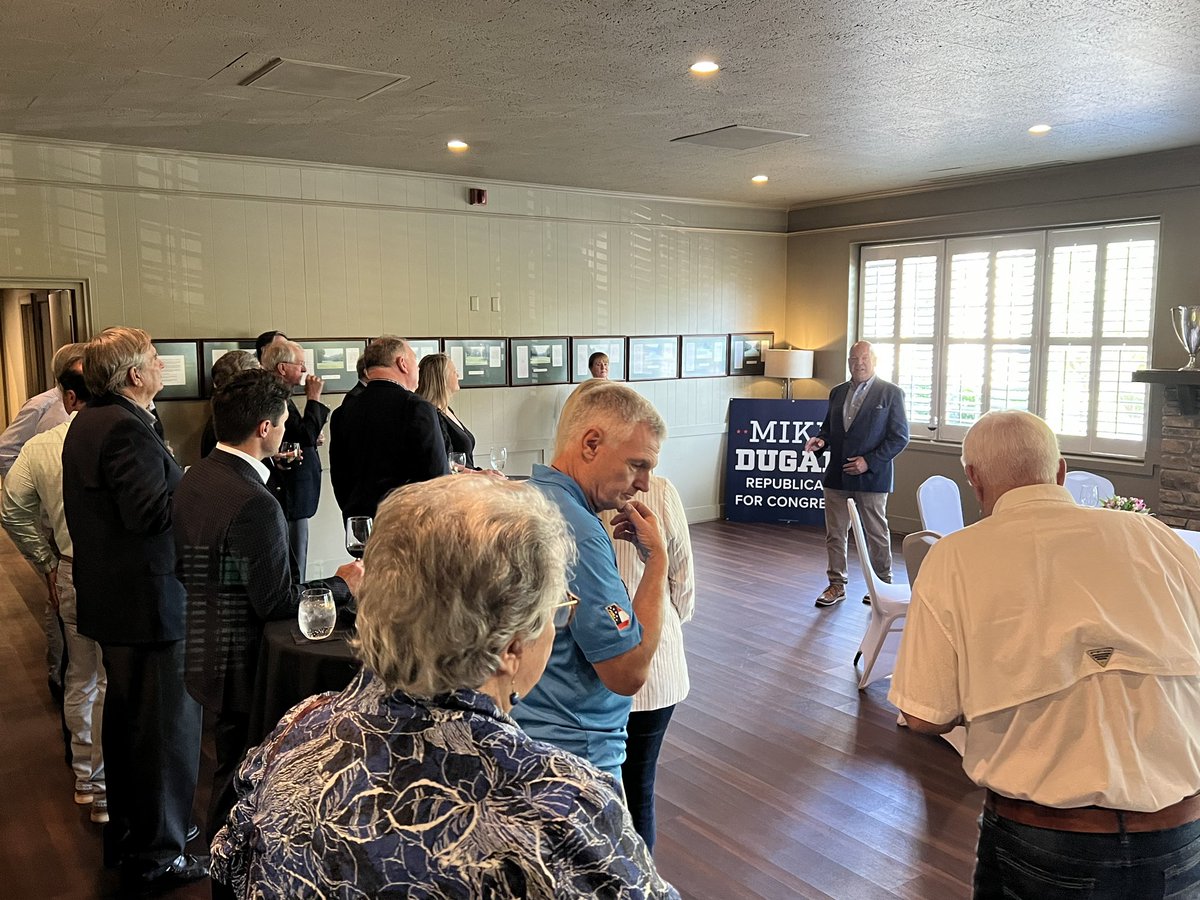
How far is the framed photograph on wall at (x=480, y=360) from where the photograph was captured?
7.22m

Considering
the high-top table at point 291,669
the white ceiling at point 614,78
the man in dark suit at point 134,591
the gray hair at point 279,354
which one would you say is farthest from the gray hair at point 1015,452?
the gray hair at point 279,354

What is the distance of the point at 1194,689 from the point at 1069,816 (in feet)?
1.08

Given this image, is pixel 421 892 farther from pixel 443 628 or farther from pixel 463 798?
pixel 443 628

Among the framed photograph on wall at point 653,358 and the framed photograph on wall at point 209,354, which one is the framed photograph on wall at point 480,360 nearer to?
the framed photograph on wall at point 653,358

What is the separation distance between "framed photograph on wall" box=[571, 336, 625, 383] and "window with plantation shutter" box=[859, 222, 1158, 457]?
7.78ft

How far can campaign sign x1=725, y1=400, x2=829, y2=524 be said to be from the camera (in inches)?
340

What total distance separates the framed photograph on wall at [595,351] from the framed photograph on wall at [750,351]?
4.49ft

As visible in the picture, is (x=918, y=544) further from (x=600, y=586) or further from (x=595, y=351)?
(x=595, y=351)

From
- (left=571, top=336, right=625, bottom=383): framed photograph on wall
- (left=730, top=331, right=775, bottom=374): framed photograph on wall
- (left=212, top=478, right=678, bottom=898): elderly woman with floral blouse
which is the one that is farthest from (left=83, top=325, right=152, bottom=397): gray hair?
(left=730, top=331, right=775, bottom=374): framed photograph on wall

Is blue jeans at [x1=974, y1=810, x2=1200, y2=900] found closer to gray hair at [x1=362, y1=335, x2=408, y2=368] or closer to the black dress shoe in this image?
the black dress shoe

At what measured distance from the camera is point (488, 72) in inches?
164

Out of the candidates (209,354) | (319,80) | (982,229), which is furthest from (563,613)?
(982,229)

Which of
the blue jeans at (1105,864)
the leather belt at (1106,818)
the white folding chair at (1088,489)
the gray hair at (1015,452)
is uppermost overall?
the gray hair at (1015,452)

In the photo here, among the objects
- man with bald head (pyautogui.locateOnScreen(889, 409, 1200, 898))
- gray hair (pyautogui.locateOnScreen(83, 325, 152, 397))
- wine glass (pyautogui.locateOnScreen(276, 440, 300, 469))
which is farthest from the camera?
wine glass (pyautogui.locateOnScreen(276, 440, 300, 469))
